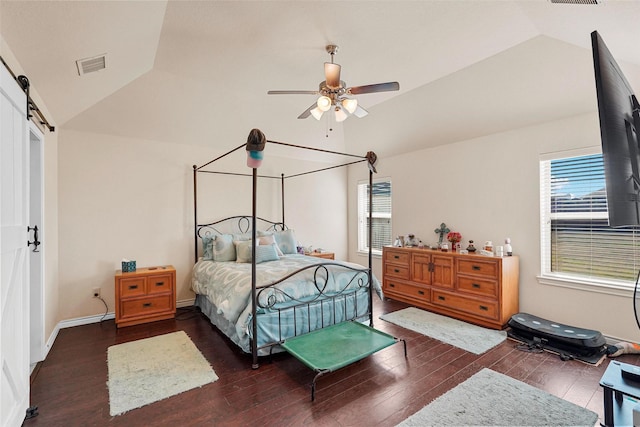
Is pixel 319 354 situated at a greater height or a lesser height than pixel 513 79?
lesser

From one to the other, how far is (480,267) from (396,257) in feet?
4.25

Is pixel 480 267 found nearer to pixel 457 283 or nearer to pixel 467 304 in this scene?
pixel 457 283

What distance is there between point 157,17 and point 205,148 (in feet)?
8.06

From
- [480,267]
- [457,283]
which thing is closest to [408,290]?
[457,283]

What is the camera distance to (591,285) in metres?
3.15

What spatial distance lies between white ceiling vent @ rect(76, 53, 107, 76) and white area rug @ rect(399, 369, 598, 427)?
359 centimetres

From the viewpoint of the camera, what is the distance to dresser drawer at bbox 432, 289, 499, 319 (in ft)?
11.5

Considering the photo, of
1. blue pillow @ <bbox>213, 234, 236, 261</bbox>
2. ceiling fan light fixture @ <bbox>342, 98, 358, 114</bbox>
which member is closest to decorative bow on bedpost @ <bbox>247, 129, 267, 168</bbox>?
ceiling fan light fixture @ <bbox>342, 98, 358, 114</bbox>

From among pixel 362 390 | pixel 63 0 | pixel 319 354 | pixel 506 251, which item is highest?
pixel 63 0

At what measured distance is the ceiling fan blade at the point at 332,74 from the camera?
2.43 m

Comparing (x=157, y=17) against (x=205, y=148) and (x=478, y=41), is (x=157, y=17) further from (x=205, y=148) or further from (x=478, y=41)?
(x=478, y=41)

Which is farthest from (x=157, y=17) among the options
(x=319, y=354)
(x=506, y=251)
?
(x=506, y=251)

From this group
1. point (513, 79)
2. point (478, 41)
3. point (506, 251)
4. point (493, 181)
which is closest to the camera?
point (478, 41)

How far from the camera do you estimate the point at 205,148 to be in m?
4.59
